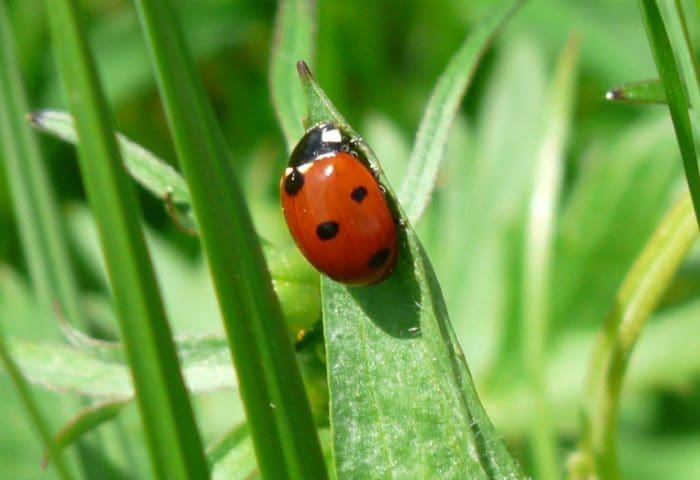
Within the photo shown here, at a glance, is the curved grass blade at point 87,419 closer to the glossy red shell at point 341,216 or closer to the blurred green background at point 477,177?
the glossy red shell at point 341,216

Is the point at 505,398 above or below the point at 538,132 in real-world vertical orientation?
below

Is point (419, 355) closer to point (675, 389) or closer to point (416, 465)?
point (416, 465)

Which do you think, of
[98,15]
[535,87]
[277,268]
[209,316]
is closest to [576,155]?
[535,87]

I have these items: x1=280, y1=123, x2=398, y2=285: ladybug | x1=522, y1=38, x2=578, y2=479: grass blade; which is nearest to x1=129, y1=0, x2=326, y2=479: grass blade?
x1=280, y1=123, x2=398, y2=285: ladybug

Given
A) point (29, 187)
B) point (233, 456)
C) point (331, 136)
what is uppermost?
point (331, 136)

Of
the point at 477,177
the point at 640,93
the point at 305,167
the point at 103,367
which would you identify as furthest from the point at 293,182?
the point at 477,177

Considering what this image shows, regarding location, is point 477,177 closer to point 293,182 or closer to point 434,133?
point 293,182

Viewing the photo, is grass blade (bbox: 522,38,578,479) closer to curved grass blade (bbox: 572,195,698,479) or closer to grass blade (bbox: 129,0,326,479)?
curved grass blade (bbox: 572,195,698,479)
